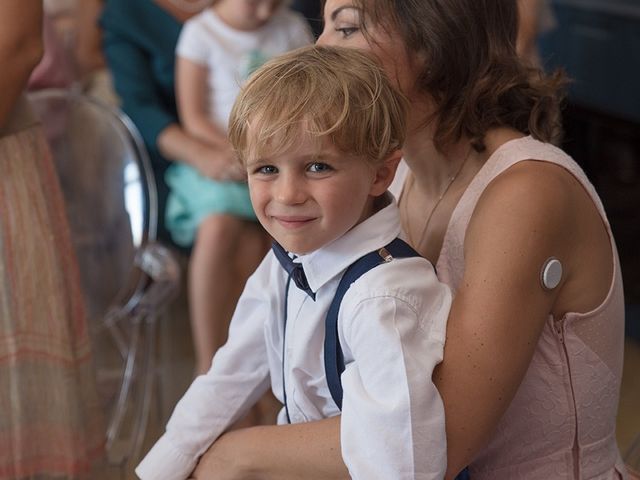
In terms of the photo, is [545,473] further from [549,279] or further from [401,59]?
[401,59]

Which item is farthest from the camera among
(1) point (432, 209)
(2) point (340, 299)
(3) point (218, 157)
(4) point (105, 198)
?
(3) point (218, 157)

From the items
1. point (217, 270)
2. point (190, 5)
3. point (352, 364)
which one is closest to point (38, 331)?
point (352, 364)

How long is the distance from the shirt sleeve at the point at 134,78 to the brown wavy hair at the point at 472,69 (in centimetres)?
154

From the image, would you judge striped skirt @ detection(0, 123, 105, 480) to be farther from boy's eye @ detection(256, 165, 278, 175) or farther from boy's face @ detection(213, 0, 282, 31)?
boy's face @ detection(213, 0, 282, 31)

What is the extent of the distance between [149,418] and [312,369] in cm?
170

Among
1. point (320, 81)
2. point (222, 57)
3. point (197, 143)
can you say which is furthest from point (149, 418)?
point (320, 81)

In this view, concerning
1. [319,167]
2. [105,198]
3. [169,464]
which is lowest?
[105,198]

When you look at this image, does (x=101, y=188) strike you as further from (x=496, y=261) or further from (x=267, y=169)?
(x=496, y=261)

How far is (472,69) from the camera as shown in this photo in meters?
1.41

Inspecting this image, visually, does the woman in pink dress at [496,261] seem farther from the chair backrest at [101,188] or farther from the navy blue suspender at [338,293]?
the chair backrest at [101,188]

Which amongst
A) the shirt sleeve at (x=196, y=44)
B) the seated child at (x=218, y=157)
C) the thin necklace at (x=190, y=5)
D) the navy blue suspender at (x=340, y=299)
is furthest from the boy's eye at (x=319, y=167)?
the thin necklace at (x=190, y=5)

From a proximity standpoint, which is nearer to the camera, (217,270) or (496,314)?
→ (496,314)

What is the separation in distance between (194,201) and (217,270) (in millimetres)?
192

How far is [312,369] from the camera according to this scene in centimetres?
129
